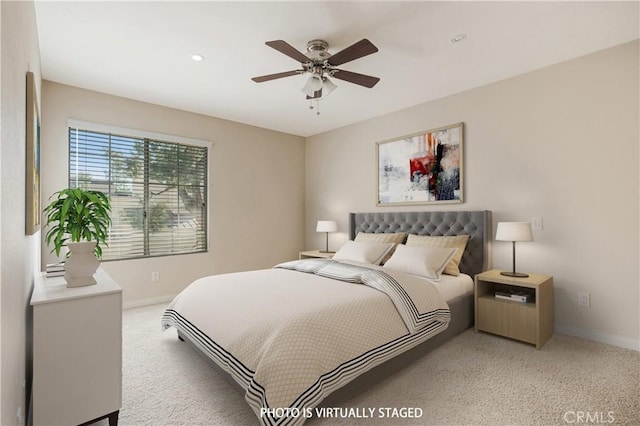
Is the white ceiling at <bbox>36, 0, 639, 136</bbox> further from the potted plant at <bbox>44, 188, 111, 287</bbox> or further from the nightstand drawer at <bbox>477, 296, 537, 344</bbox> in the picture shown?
the nightstand drawer at <bbox>477, 296, 537, 344</bbox>

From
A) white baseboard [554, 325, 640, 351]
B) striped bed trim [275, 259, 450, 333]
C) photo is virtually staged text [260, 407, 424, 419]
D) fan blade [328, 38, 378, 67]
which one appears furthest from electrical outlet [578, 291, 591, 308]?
fan blade [328, 38, 378, 67]

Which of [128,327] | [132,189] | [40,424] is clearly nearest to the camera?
[40,424]

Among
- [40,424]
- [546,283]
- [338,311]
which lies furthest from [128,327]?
[546,283]

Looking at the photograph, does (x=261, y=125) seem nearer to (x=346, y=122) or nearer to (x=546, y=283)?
(x=346, y=122)

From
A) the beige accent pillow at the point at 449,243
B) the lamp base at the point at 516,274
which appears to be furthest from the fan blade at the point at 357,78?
the lamp base at the point at 516,274

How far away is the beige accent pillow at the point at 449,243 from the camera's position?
3.22 metres

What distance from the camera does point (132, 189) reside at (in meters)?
3.85

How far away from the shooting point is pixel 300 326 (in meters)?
1.76

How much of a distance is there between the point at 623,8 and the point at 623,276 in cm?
208

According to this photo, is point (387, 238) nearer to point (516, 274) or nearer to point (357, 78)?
point (516, 274)

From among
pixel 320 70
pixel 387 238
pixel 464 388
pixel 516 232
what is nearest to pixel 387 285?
pixel 464 388

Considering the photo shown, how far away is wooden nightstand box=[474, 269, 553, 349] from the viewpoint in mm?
2654

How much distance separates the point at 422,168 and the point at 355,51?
2.11 m

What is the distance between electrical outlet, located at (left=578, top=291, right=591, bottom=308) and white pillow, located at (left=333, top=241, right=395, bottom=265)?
1811 millimetres
